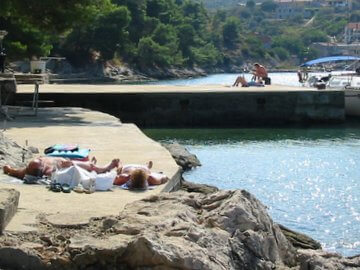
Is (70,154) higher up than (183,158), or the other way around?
(70,154)

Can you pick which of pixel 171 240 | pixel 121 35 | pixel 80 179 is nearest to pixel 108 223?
pixel 171 240

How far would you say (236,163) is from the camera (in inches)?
947

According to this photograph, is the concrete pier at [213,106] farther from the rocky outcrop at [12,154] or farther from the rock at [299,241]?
the rock at [299,241]

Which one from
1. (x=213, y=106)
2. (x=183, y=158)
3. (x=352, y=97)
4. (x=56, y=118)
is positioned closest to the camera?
(x=183, y=158)

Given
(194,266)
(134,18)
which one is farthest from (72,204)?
(134,18)

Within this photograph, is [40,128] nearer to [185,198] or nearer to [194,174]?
[194,174]

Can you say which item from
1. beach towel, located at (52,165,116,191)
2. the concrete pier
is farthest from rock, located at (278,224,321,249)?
the concrete pier

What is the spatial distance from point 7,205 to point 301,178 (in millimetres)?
13321

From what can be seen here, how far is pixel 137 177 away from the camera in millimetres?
12367

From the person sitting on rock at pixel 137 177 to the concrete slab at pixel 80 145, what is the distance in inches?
7.4

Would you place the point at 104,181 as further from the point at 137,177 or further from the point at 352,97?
the point at 352,97

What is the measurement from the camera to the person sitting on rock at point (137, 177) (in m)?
12.4

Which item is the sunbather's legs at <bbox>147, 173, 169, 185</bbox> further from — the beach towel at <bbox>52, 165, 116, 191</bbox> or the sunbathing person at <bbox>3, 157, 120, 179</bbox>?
the sunbathing person at <bbox>3, 157, 120, 179</bbox>

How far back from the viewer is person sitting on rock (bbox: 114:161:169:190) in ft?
40.6
